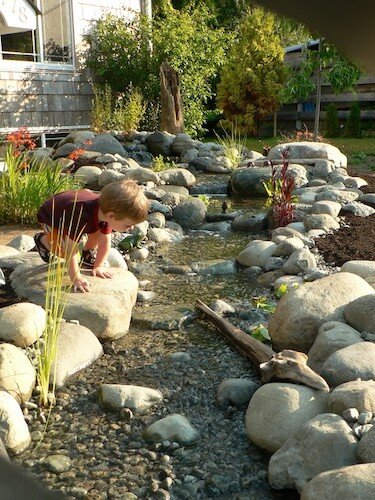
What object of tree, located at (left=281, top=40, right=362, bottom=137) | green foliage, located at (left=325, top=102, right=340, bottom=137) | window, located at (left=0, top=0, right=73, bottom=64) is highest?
window, located at (left=0, top=0, right=73, bottom=64)

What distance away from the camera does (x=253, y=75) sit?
18438mm

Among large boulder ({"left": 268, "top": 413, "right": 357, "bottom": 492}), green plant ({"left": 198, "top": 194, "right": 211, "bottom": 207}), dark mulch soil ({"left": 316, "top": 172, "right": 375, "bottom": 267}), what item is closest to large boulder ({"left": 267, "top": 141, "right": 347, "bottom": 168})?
green plant ({"left": 198, "top": 194, "right": 211, "bottom": 207})

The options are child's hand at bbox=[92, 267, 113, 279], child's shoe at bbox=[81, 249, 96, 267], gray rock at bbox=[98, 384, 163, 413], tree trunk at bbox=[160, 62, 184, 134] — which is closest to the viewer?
gray rock at bbox=[98, 384, 163, 413]

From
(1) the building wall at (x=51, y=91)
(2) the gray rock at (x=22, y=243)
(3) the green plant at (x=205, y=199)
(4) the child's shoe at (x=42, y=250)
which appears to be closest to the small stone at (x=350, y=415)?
(4) the child's shoe at (x=42, y=250)

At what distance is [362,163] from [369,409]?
10652 mm

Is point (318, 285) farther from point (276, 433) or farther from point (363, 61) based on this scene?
point (363, 61)

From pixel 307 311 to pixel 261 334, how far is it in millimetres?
423

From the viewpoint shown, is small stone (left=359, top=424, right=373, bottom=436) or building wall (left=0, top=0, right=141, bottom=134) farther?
building wall (left=0, top=0, right=141, bottom=134)

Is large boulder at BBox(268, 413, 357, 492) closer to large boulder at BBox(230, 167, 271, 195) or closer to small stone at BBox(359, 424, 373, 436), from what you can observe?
small stone at BBox(359, 424, 373, 436)

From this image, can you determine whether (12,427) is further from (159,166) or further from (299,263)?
(159,166)

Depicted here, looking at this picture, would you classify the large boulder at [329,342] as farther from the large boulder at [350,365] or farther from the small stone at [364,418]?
the small stone at [364,418]

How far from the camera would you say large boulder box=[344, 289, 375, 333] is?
11.7ft

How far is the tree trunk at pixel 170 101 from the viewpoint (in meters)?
13.0

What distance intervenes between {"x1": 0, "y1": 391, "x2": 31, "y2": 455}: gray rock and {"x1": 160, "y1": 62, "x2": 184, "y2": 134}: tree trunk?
10.7 metres
